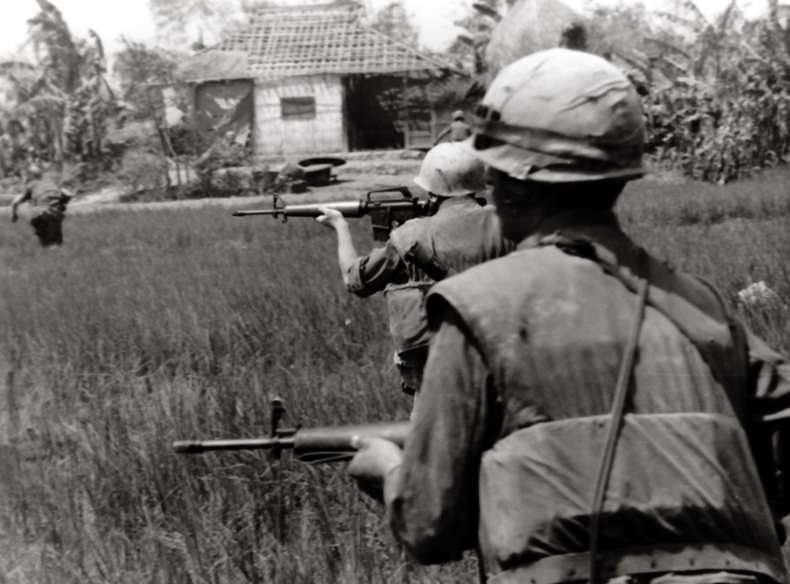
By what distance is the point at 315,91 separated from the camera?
100ft

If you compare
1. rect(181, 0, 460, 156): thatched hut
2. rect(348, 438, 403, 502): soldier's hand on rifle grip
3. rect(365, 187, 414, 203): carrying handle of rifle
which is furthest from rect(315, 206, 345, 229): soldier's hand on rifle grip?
rect(181, 0, 460, 156): thatched hut

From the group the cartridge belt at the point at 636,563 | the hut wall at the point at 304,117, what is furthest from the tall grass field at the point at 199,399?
the hut wall at the point at 304,117

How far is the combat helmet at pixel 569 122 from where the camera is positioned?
5.74ft

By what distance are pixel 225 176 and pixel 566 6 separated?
38.5 ft

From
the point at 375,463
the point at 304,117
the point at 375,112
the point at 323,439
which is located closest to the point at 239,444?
the point at 323,439

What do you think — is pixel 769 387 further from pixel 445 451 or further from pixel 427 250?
pixel 427 250

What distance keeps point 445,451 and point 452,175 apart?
2.53m

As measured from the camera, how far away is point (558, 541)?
1.63 m

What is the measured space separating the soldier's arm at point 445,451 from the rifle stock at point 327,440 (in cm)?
23

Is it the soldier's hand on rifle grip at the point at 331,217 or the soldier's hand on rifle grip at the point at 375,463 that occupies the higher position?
the soldier's hand on rifle grip at the point at 375,463

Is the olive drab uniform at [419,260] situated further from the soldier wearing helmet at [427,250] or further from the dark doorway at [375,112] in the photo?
the dark doorway at [375,112]

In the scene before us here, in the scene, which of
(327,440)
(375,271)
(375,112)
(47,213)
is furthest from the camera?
(375,112)

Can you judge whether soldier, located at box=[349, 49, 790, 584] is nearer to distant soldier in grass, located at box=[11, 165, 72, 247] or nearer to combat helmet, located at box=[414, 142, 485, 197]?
combat helmet, located at box=[414, 142, 485, 197]

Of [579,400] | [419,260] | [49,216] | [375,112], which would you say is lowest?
[375,112]
